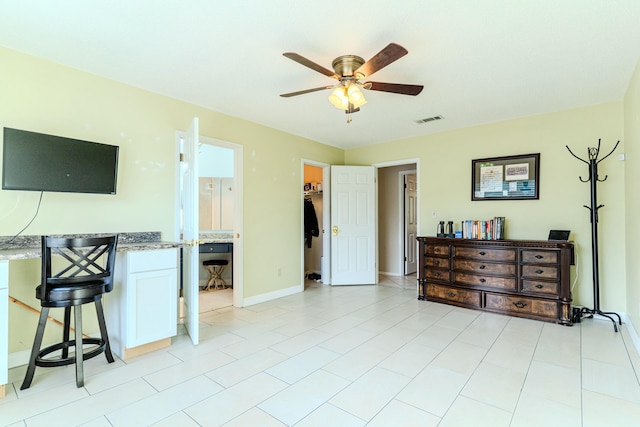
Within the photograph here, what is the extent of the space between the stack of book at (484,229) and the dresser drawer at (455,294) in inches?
28.3

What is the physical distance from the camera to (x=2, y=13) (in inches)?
79.4

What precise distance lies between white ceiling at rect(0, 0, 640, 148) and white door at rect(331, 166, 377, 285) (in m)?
1.99

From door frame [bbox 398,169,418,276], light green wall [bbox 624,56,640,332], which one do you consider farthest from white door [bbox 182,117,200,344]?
door frame [bbox 398,169,418,276]

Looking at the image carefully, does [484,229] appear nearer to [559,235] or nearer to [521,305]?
[559,235]

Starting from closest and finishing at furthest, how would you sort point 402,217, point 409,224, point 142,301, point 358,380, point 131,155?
point 358,380 < point 142,301 < point 131,155 < point 402,217 < point 409,224

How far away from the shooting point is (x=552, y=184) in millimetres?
3812

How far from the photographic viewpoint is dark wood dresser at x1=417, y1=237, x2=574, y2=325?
11.1ft

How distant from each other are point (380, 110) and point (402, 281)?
3.29m

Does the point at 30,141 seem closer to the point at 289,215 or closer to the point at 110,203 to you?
the point at 110,203

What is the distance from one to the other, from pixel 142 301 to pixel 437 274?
11.5 feet

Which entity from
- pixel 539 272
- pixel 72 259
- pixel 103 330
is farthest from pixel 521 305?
pixel 72 259

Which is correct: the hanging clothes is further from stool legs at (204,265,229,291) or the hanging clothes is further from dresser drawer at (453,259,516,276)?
dresser drawer at (453,259,516,276)

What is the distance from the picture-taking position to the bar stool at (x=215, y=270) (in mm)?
5121

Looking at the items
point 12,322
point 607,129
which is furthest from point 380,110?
point 12,322
